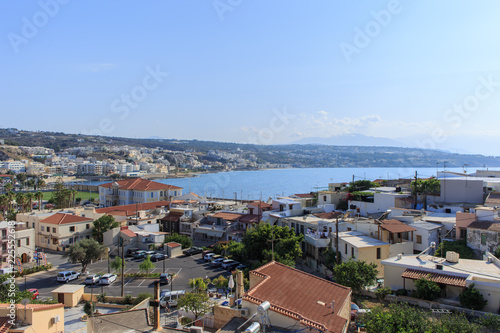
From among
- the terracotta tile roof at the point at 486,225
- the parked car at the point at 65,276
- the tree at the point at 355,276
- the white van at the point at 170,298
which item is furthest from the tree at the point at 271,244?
the parked car at the point at 65,276

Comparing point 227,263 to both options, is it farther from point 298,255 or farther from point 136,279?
point 136,279

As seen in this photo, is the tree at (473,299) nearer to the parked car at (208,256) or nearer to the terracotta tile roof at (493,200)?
the terracotta tile roof at (493,200)

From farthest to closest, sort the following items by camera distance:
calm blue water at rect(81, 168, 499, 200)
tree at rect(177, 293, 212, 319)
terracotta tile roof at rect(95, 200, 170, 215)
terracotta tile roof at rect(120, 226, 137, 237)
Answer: calm blue water at rect(81, 168, 499, 200) → terracotta tile roof at rect(95, 200, 170, 215) → terracotta tile roof at rect(120, 226, 137, 237) → tree at rect(177, 293, 212, 319)

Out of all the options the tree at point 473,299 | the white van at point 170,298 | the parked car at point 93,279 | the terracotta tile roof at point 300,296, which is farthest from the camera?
the parked car at point 93,279

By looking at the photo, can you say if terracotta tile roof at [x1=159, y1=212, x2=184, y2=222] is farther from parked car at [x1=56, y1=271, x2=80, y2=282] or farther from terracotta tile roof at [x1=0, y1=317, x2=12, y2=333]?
terracotta tile roof at [x1=0, y1=317, x2=12, y2=333]

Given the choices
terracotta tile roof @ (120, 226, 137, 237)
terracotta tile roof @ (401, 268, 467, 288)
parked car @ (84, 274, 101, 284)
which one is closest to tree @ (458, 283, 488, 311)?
terracotta tile roof @ (401, 268, 467, 288)

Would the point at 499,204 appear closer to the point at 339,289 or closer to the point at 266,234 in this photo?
the point at 266,234
